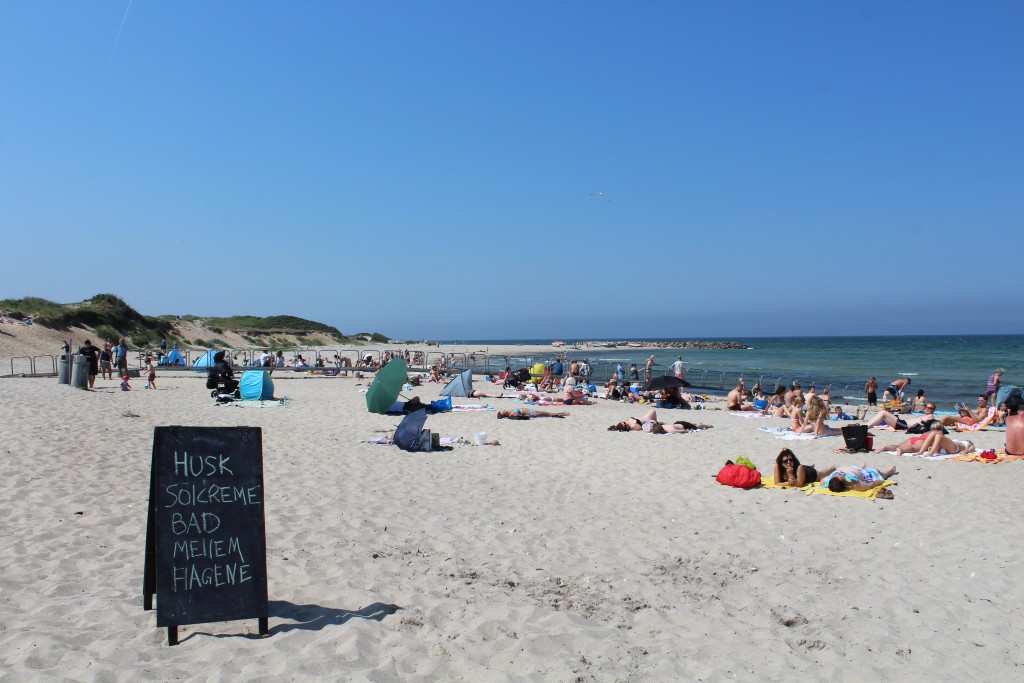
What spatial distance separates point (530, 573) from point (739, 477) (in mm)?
4239

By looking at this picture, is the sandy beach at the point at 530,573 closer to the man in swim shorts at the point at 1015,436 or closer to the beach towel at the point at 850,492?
the beach towel at the point at 850,492

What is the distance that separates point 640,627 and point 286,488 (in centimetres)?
468

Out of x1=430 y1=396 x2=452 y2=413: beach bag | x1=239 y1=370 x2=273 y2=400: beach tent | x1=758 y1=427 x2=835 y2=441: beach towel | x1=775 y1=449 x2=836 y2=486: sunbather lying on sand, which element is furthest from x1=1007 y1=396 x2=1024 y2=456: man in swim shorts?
x1=239 y1=370 x2=273 y2=400: beach tent

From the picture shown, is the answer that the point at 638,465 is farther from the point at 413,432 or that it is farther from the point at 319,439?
the point at 319,439

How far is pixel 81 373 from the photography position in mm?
18141

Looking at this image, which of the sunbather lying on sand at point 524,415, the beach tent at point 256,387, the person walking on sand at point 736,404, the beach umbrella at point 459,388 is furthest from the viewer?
the beach umbrella at point 459,388

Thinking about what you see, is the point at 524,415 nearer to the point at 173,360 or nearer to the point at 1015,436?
the point at 1015,436

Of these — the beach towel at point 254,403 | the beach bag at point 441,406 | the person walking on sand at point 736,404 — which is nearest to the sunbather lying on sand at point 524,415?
the beach bag at point 441,406

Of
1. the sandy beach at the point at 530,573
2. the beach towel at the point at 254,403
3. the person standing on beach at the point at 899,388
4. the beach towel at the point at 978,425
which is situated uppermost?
the person standing on beach at the point at 899,388

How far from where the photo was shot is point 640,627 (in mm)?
4539

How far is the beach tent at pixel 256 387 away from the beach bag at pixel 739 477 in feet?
42.4

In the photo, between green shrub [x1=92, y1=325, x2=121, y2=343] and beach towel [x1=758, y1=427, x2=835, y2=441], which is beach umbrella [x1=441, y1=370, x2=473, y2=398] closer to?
beach towel [x1=758, y1=427, x2=835, y2=441]

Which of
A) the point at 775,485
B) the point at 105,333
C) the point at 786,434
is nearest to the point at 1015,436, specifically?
the point at 786,434

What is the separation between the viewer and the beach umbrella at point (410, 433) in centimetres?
1095
